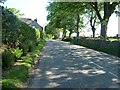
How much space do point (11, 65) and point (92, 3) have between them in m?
31.0

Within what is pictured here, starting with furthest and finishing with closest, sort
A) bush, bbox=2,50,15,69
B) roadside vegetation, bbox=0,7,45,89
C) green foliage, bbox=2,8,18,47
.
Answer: green foliage, bbox=2,8,18,47 → bush, bbox=2,50,15,69 → roadside vegetation, bbox=0,7,45,89

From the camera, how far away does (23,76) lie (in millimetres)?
13078

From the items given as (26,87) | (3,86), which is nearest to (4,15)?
(26,87)

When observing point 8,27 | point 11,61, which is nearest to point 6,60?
point 11,61

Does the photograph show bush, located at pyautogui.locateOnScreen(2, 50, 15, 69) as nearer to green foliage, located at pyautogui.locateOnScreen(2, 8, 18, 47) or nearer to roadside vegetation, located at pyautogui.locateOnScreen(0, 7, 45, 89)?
roadside vegetation, located at pyautogui.locateOnScreen(0, 7, 45, 89)

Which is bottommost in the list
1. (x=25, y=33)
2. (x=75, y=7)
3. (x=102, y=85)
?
(x=102, y=85)

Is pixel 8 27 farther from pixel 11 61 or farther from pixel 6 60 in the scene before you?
pixel 6 60

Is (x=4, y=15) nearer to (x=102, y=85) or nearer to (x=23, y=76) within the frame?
(x=23, y=76)

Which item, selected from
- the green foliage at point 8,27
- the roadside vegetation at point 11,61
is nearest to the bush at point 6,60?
the roadside vegetation at point 11,61

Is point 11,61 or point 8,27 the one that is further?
point 8,27

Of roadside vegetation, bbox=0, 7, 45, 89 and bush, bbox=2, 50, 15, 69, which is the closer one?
roadside vegetation, bbox=0, 7, 45, 89

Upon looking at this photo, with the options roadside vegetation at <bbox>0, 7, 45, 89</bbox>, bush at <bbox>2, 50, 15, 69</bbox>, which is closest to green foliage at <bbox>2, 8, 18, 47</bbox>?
roadside vegetation at <bbox>0, 7, 45, 89</bbox>

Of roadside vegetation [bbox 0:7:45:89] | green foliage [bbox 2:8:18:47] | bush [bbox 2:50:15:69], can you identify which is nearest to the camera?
roadside vegetation [bbox 0:7:45:89]

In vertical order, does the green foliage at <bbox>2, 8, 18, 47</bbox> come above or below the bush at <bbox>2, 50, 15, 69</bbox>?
above
